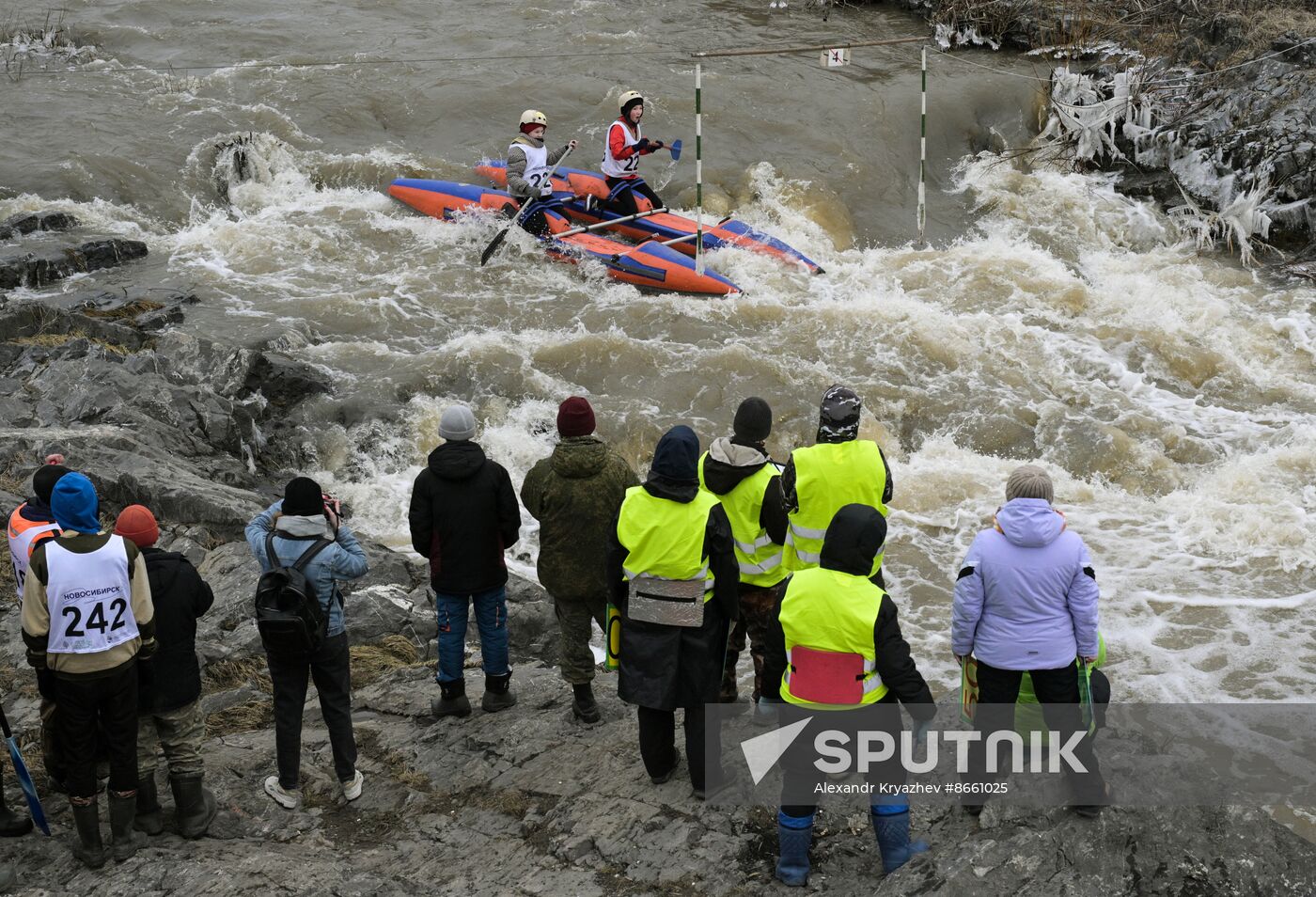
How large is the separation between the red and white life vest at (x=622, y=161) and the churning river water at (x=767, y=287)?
3.92ft

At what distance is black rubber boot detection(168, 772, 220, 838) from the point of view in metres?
4.48

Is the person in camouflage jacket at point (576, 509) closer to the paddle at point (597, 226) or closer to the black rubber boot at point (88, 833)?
the black rubber boot at point (88, 833)

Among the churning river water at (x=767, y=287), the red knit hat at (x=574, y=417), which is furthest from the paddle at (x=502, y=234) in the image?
the red knit hat at (x=574, y=417)

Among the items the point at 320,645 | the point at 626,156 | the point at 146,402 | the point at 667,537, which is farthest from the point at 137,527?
the point at 626,156

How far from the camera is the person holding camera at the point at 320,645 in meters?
4.49

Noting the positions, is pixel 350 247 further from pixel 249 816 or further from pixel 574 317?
pixel 249 816

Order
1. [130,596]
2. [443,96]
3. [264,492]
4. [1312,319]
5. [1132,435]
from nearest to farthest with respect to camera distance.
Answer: [130,596] < [264,492] < [1132,435] < [1312,319] < [443,96]

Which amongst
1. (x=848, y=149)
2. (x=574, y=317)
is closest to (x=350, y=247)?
(x=574, y=317)

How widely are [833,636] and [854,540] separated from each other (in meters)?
0.31

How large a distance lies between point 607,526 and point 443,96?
1311cm

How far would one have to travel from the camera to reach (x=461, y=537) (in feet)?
16.7

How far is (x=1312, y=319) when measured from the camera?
11242 mm

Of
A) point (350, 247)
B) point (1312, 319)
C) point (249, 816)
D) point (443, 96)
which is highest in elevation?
point (443, 96)

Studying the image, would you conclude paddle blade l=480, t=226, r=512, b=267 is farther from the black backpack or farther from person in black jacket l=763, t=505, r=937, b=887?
person in black jacket l=763, t=505, r=937, b=887
